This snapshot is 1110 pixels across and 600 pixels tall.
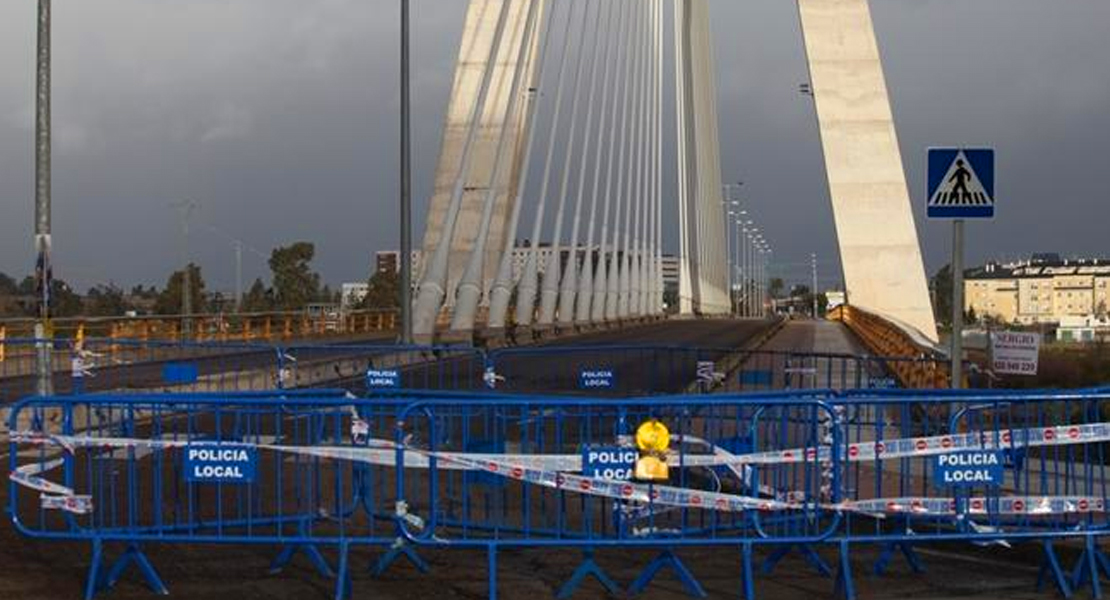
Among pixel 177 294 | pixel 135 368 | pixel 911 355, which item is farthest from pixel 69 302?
pixel 911 355

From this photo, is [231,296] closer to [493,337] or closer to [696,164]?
[696,164]

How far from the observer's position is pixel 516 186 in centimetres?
5184

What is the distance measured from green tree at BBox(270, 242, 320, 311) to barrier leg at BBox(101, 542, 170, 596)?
88.6 metres

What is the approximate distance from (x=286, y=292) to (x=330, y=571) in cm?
9186

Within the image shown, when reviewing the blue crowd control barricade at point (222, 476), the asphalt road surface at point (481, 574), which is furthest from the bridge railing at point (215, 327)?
the asphalt road surface at point (481, 574)

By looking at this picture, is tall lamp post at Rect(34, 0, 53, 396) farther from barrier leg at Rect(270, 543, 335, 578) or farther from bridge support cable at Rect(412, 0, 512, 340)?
bridge support cable at Rect(412, 0, 512, 340)

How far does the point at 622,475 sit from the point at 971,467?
2.07 meters

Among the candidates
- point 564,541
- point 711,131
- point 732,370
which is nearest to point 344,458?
point 564,541

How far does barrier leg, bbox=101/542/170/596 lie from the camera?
365 inches

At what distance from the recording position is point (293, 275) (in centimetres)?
10106

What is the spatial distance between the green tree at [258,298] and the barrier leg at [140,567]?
85.9m

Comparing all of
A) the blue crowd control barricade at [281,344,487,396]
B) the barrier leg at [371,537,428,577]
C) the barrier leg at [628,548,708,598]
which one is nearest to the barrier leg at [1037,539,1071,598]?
the barrier leg at [628,548,708,598]

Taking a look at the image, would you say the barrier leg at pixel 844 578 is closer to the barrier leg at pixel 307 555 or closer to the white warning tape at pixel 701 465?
the white warning tape at pixel 701 465

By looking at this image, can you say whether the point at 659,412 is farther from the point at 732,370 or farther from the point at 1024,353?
the point at 732,370
